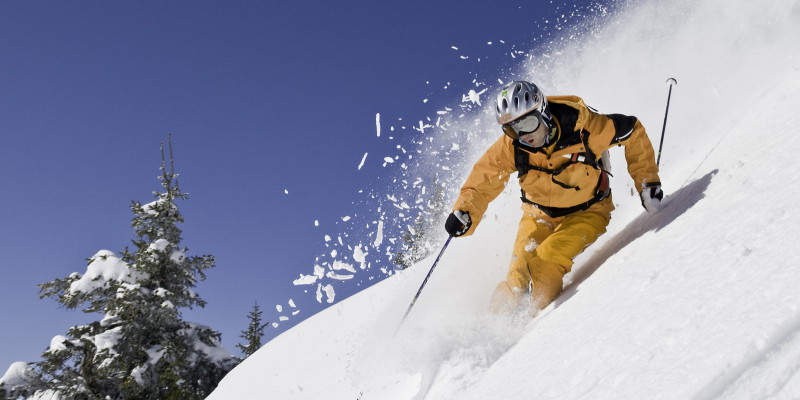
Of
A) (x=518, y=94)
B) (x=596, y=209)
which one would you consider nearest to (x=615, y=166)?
(x=596, y=209)

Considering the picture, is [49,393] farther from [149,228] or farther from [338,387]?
[338,387]

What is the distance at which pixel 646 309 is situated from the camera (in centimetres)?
200

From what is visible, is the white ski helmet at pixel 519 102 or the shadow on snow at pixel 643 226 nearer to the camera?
the shadow on snow at pixel 643 226

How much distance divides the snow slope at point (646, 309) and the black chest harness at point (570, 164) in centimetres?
45

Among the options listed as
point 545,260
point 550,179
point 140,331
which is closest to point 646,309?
point 545,260

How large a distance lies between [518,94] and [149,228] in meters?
13.0

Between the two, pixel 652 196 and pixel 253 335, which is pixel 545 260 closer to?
pixel 652 196

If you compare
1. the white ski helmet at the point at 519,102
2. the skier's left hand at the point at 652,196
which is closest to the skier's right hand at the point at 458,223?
the white ski helmet at the point at 519,102

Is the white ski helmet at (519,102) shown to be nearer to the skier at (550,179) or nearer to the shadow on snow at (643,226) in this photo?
the skier at (550,179)

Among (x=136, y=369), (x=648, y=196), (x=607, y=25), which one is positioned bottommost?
(x=648, y=196)

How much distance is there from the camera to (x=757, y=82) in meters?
7.23

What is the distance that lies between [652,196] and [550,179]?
2.99ft

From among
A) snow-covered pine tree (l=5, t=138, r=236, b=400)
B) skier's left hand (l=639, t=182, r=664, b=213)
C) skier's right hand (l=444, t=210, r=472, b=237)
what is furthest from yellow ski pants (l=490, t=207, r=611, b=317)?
snow-covered pine tree (l=5, t=138, r=236, b=400)

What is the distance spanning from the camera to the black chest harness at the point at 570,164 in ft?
13.6
